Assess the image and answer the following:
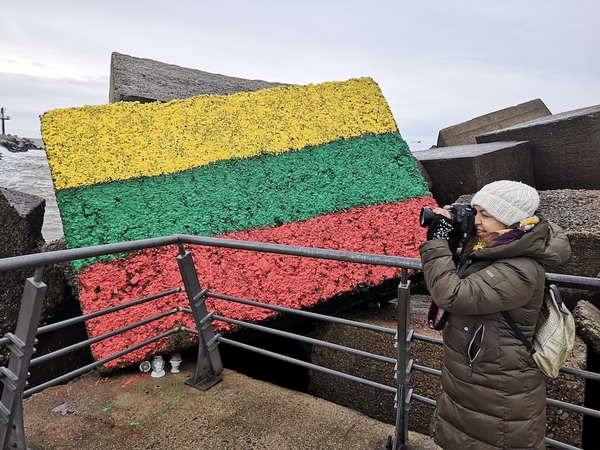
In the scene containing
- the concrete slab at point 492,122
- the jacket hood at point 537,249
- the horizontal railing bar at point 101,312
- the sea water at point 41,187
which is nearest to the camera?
the jacket hood at point 537,249

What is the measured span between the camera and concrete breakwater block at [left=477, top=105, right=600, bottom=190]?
2.83 m

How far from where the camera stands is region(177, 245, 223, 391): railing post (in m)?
2.41

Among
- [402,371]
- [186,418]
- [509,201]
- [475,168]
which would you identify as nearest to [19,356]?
[186,418]

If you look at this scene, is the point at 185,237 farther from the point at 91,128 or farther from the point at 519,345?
the point at 519,345

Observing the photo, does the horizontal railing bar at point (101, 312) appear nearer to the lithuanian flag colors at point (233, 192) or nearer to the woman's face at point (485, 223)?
the lithuanian flag colors at point (233, 192)

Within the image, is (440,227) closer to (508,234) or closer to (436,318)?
(508,234)

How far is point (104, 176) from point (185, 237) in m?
0.99

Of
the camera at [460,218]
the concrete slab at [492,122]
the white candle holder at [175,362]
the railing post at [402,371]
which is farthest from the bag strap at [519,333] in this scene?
the concrete slab at [492,122]

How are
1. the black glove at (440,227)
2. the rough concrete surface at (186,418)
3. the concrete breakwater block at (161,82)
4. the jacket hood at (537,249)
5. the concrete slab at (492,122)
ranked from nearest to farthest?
the jacket hood at (537,249)
the black glove at (440,227)
the rough concrete surface at (186,418)
the concrete breakwater block at (161,82)
the concrete slab at (492,122)

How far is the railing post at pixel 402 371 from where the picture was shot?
181 centimetres

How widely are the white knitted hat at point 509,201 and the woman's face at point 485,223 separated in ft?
0.08

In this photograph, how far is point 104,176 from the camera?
291cm

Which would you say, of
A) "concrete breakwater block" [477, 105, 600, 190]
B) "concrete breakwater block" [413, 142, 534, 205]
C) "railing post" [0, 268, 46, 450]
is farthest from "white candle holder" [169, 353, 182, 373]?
"concrete breakwater block" [477, 105, 600, 190]

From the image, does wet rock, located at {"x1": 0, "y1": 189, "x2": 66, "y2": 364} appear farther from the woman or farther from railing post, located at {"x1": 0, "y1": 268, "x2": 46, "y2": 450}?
the woman
